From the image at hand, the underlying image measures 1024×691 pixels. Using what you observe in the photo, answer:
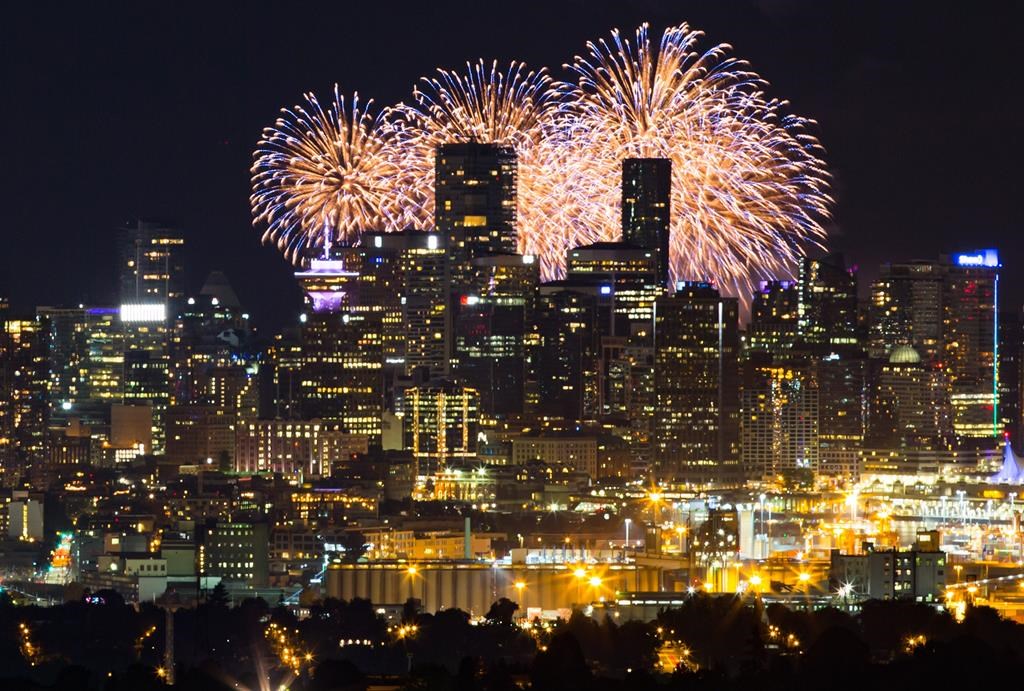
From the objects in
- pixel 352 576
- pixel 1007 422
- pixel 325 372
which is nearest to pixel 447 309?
pixel 325 372

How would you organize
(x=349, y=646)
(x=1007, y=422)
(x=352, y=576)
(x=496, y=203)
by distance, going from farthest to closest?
(x=1007, y=422) < (x=496, y=203) < (x=352, y=576) < (x=349, y=646)

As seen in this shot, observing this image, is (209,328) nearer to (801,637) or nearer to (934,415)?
(934,415)

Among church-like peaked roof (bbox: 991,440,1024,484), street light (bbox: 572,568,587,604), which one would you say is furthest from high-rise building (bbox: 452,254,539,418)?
street light (bbox: 572,568,587,604)

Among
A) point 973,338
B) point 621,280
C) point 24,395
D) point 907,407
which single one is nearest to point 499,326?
point 621,280

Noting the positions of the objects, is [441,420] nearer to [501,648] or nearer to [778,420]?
[778,420]

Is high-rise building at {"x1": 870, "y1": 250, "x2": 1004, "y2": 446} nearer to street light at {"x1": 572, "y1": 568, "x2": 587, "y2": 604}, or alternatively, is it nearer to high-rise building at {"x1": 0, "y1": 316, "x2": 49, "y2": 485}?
high-rise building at {"x1": 0, "y1": 316, "x2": 49, "y2": 485}

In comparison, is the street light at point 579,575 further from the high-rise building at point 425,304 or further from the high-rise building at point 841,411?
the high-rise building at point 425,304
